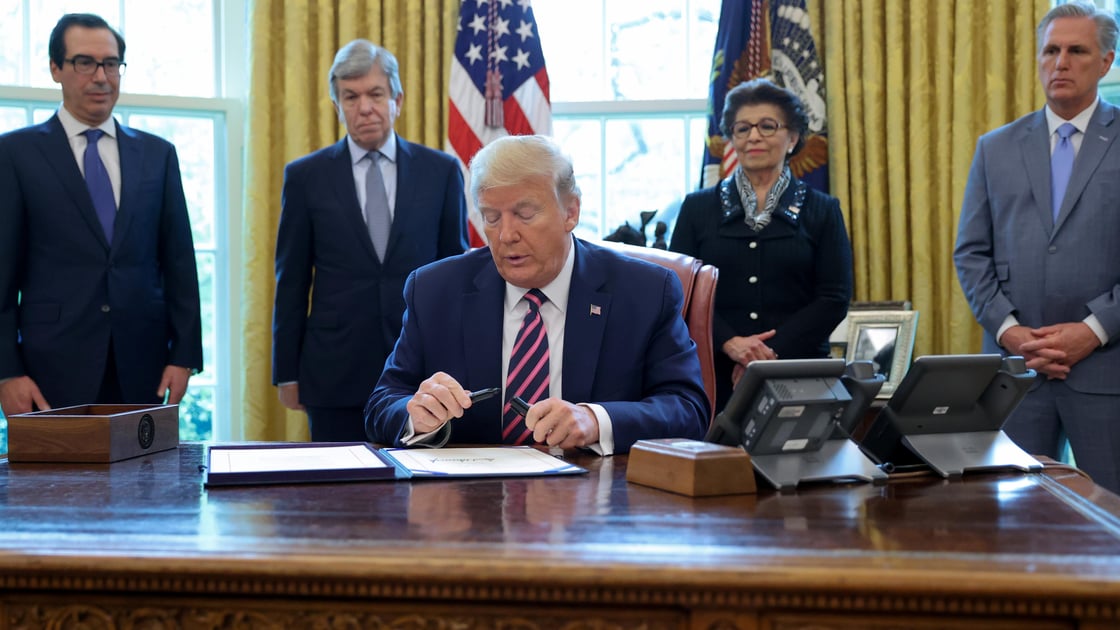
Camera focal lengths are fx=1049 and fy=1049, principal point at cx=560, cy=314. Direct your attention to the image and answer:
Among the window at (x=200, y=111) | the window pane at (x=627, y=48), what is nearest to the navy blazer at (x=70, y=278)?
the window at (x=200, y=111)

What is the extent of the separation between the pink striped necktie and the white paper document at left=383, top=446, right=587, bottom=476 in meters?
0.15

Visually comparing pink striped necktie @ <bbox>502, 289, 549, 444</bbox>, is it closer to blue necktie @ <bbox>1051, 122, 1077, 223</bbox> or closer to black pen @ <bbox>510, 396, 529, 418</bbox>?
black pen @ <bbox>510, 396, 529, 418</bbox>

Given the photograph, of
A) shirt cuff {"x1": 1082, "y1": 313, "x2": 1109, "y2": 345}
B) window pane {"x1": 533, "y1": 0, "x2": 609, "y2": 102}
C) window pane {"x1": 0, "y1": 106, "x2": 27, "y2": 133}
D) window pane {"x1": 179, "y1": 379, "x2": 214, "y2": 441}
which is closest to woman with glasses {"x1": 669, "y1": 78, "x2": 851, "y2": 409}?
shirt cuff {"x1": 1082, "y1": 313, "x2": 1109, "y2": 345}

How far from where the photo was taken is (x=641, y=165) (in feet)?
15.9

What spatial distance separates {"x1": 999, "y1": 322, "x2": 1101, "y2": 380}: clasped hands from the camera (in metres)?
3.23

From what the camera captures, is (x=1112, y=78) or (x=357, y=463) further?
(x=1112, y=78)

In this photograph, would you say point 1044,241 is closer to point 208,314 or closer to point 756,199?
point 756,199

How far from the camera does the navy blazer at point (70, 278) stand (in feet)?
10.8

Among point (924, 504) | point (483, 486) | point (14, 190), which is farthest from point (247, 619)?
point (14, 190)

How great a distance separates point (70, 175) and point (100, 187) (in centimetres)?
10

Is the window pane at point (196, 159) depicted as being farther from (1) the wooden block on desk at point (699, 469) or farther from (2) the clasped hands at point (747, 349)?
(1) the wooden block on desk at point (699, 469)

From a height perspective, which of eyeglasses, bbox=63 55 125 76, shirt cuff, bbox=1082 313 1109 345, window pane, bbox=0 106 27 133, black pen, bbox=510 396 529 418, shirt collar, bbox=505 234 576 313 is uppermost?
window pane, bbox=0 106 27 133

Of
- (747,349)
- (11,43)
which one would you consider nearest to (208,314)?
(11,43)

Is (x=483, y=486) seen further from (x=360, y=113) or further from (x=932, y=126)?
(x=932, y=126)
